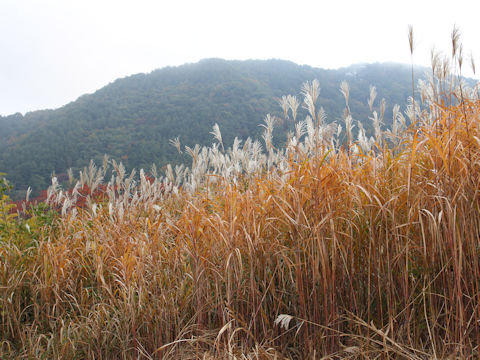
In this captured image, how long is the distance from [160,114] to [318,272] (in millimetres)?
41604

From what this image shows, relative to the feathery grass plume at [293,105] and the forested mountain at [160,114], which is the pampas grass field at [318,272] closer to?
the feathery grass plume at [293,105]

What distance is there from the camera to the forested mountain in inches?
1172

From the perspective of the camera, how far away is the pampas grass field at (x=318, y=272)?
179cm

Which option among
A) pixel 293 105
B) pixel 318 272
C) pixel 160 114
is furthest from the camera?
pixel 160 114

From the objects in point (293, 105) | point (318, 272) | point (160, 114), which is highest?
point (160, 114)

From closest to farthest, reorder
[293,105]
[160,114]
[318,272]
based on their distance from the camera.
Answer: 1. [318,272]
2. [293,105]
3. [160,114]

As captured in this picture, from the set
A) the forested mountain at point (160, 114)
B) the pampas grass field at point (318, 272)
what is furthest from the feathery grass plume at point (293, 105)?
the forested mountain at point (160, 114)

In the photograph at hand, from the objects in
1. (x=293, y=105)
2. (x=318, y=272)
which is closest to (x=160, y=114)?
(x=293, y=105)

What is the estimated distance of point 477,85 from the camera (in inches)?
110

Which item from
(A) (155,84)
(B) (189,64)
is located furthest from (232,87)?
(B) (189,64)

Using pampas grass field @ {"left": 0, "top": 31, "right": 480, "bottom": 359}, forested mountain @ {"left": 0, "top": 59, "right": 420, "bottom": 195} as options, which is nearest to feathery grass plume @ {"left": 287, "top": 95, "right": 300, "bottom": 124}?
pampas grass field @ {"left": 0, "top": 31, "right": 480, "bottom": 359}

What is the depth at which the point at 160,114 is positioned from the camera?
133 ft

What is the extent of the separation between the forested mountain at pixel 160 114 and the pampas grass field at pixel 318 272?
75.5ft

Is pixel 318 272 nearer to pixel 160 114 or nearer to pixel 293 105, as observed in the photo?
pixel 293 105
